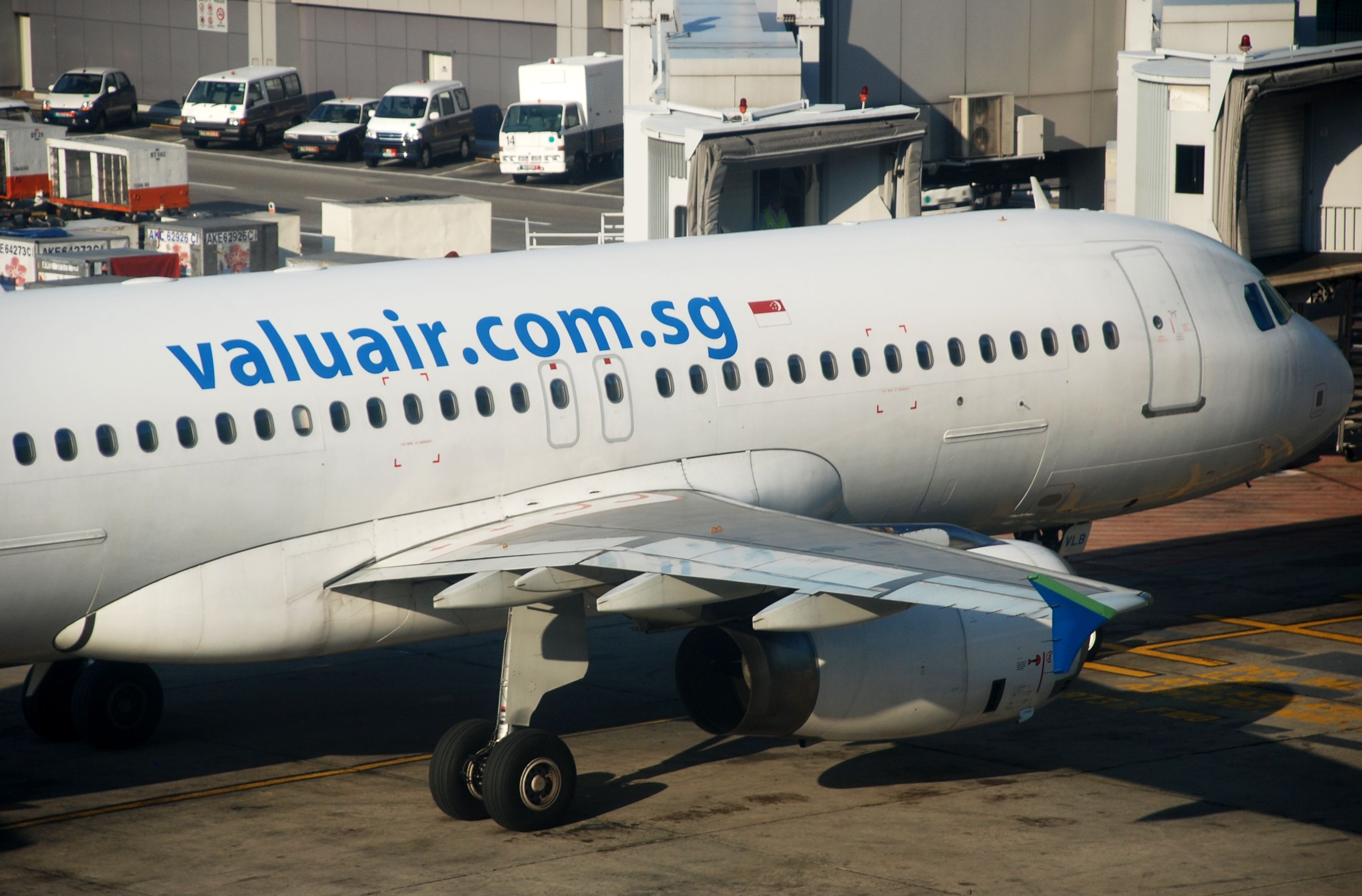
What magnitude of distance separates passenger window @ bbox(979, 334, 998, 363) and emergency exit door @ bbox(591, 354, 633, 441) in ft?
15.7

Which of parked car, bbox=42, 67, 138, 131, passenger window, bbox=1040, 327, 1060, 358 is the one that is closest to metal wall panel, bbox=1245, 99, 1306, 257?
passenger window, bbox=1040, 327, 1060, 358


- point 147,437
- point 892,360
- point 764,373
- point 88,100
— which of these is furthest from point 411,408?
point 88,100

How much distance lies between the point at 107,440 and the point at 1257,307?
15.5 metres

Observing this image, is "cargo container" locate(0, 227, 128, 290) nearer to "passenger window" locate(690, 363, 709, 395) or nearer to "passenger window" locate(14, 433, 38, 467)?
"passenger window" locate(14, 433, 38, 467)

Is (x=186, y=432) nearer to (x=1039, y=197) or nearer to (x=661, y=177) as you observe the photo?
(x=1039, y=197)

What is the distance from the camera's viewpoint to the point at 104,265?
34906 millimetres

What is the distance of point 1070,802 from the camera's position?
19.2m

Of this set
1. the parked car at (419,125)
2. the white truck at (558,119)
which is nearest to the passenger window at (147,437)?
the white truck at (558,119)

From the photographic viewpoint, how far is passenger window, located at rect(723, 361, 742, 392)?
20.8m

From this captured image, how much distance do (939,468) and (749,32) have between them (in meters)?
21.4

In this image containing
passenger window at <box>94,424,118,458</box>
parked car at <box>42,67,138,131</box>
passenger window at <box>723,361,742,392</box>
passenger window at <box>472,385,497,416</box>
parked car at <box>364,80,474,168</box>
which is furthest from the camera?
parked car at <box>42,67,138,131</box>

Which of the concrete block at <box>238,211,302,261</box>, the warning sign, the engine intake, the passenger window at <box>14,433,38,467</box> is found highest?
the warning sign

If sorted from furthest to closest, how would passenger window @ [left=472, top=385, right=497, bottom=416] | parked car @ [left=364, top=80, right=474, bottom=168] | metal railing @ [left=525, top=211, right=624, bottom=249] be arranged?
parked car @ [left=364, top=80, right=474, bottom=168], metal railing @ [left=525, top=211, right=624, bottom=249], passenger window @ [left=472, top=385, right=497, bottom=416]

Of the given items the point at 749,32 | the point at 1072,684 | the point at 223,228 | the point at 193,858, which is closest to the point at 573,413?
the point at 193,858
